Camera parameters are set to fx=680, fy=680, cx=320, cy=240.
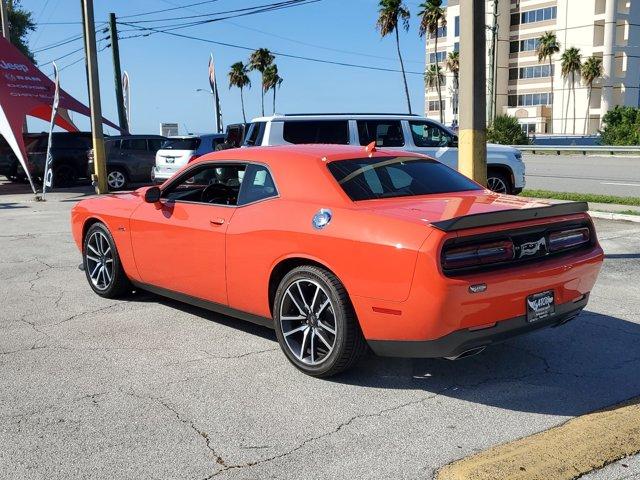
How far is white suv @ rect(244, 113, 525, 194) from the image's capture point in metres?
12.2

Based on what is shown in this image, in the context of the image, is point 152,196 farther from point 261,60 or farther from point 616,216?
point 261,60

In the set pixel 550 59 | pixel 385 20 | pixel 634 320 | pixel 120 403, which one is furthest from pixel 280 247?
pixel 550 59

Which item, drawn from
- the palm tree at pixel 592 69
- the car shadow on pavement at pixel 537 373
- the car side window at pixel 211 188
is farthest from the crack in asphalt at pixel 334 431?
the palm tree at pixel 592 69

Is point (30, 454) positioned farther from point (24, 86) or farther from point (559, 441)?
point (24, 86)

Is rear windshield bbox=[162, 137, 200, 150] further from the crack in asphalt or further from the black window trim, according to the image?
the crack in asphalt

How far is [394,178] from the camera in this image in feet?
16.6

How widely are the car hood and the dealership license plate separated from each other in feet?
1.89

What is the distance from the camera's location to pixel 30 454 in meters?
3.45

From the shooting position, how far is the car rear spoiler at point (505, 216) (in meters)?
3.86

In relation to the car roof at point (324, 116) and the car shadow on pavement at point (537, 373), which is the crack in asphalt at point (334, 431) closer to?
the car shadow on pavement at point (537, 373)

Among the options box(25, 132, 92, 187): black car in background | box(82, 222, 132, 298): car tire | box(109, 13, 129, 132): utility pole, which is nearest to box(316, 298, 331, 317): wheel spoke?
box(82, 222, 132, 298): car tire

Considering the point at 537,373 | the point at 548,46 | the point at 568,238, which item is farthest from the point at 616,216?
the point at 548,46

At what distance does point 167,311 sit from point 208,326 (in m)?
0.67

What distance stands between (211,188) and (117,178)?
1551 cm
